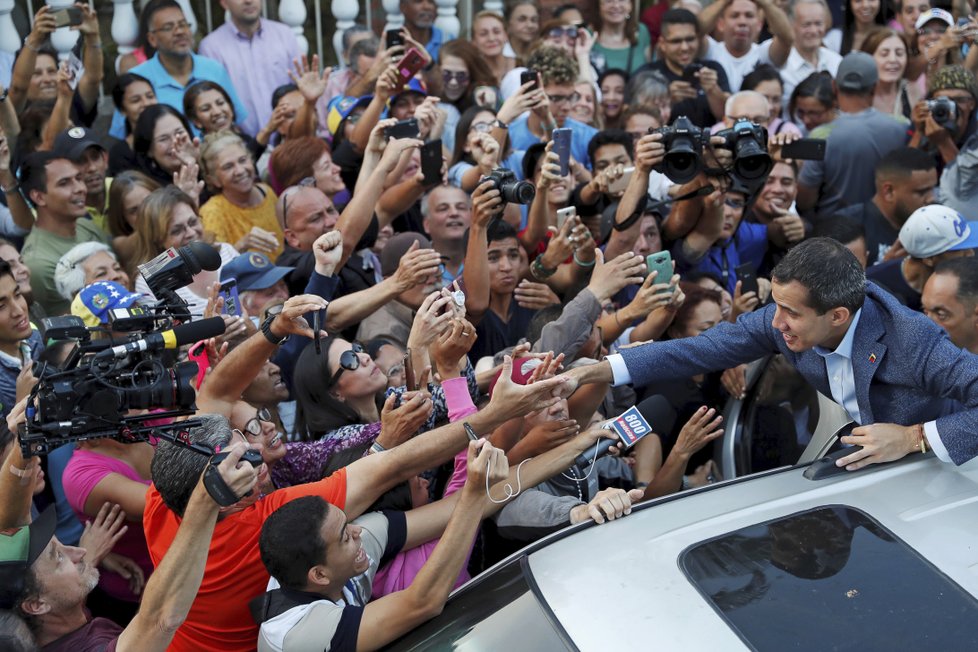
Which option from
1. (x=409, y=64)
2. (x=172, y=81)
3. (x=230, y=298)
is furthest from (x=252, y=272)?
(x=172, y=81)

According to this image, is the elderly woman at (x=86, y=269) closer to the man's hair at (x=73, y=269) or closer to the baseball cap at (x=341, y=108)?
the man's hair at (x=73, y=269)

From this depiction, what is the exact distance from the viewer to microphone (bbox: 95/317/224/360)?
2889mm

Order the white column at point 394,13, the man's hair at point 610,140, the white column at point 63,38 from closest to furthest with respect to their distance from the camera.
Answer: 1. the man's hair at point 610,140
2. the white column at point 63,38
3. the white column at point 394,13

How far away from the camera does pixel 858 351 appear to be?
3.45 m

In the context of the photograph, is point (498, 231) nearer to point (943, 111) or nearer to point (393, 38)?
point (393, 38)

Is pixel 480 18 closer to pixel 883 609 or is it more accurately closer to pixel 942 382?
pixel 942 382

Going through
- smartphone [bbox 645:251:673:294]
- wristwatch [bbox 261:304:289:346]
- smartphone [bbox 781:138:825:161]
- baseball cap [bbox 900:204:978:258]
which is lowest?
baseball cap [bbox 900:204:978:258]

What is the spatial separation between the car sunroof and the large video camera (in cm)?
132

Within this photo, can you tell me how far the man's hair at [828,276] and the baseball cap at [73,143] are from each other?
12.7ft

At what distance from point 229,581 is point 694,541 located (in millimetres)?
1346

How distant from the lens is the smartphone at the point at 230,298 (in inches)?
171

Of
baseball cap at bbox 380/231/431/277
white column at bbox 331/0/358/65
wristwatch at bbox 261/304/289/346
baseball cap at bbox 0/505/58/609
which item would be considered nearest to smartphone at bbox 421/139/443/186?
baseball cap at bbox 380/231/431/277

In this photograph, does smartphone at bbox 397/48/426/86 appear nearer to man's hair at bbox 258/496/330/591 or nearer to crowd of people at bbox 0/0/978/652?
crowd of people at bbox 0/0/978/652

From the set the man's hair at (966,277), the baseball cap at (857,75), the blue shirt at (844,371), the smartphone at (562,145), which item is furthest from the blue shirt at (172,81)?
the blue shirt at (844,371)
